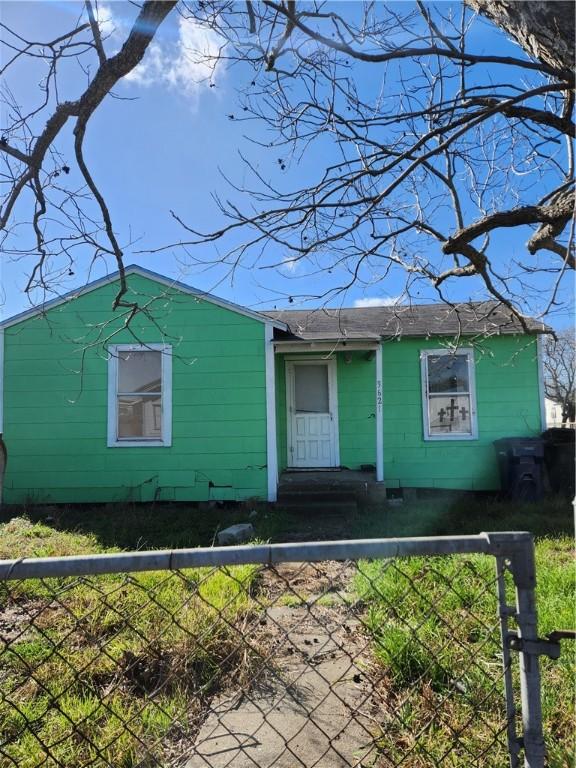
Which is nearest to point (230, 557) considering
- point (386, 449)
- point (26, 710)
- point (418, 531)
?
point (26, 710)

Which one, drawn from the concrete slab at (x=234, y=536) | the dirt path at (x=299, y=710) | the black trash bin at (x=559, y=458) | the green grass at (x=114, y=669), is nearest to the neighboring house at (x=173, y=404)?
the black trash bin at (x=559, y=458)

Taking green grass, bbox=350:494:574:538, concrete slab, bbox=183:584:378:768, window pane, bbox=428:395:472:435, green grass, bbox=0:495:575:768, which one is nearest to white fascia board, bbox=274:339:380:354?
window pane, bbox=428:395:472:435

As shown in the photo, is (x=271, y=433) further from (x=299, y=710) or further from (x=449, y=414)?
(x=299, y=710)

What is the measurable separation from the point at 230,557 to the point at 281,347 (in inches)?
300

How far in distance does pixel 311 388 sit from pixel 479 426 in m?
3.19

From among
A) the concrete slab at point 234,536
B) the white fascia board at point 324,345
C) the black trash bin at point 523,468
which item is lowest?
the concrete slab at point 234,536

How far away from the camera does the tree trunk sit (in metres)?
1.75

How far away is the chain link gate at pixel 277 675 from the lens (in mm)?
1267

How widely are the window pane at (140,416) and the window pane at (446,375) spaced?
4.97 meters

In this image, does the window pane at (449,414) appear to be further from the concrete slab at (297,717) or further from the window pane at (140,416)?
the concrete slab at (297,717)

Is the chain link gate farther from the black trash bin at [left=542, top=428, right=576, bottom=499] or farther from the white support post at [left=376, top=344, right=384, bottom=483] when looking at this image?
the black trash bin at [left=542, top=428, right=576, bottom=499]

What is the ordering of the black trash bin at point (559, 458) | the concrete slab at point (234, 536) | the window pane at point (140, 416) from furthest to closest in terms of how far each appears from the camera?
the window pane at point (140, 416), the black trash bin at point (559, 458), the concrete slab at point (234, 536)

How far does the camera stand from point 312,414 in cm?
953

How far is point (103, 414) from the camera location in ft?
27.5
